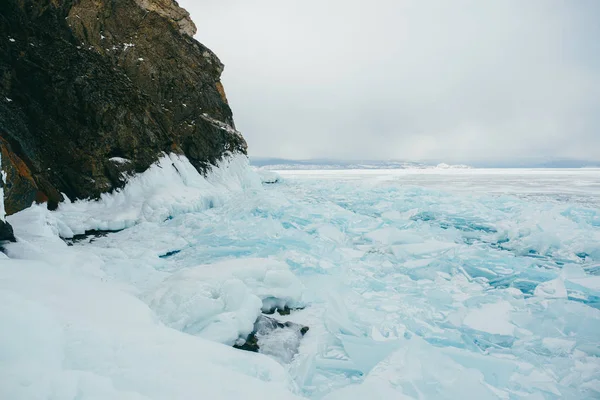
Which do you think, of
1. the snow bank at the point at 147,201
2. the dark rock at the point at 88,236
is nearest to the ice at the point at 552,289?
the dark rock at the point at 88,236

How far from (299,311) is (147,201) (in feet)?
21.6

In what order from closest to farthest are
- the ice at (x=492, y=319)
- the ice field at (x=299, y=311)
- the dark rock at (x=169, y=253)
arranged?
1. the ice field at (x=299, y=311)
2. the ice at (x=492, y=319)
3. the dark rock at (x=169, y=253)

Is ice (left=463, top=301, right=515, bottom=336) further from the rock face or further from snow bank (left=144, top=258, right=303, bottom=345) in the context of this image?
the rock face

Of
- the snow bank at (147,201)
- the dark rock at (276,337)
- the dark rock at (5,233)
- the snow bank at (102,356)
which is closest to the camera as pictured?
the snow bank at (102,356)

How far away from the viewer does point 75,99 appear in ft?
27.2

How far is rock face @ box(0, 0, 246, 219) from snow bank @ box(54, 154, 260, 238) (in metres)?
0.31

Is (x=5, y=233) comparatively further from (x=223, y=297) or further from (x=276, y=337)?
(x=276, y=337)

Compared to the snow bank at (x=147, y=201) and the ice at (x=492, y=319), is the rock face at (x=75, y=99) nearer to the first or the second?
the snow bank at (x=147, y=201)

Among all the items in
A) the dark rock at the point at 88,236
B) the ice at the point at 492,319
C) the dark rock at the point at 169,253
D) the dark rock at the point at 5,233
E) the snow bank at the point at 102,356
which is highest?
the dark rock at the point at 5,233

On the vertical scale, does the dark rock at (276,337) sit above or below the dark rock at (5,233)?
below

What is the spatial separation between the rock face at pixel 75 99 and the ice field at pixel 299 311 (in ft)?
3.24

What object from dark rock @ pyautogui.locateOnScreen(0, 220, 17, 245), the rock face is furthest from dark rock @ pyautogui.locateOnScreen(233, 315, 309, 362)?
the rock face

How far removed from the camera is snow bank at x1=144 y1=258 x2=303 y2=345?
2.64 metres

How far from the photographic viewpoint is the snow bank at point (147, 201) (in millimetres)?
6914
